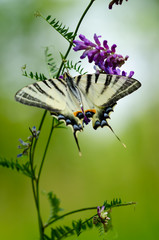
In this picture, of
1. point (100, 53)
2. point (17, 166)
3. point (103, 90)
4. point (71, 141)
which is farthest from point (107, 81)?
point (71, 141)

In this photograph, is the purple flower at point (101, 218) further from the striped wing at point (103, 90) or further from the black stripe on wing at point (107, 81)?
the black stripe on wing at point (107, 81)

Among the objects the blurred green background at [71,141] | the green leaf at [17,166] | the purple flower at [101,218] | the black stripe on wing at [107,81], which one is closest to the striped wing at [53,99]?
the black stripe on wing at [107,81]

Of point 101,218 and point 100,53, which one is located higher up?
point 100,53

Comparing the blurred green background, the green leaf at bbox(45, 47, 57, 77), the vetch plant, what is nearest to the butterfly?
the vetch plant

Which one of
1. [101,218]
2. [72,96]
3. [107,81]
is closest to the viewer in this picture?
[101,218]

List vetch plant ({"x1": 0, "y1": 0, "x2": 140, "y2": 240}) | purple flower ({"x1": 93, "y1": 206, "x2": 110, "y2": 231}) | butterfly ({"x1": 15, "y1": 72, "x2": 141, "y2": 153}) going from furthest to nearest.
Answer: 1. butterfly ({"x1": 15, "y1": 72, "x2": 141, "y2": 153})
2. vetch plant ({"x1": 0, "y1": 0, "x2": 140, "y2": 240})
3. purple flower ({"x1": 93, "y1": 206, "x2": 110, "y2": 231})

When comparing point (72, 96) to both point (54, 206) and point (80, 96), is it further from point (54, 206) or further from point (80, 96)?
point (54, 206)

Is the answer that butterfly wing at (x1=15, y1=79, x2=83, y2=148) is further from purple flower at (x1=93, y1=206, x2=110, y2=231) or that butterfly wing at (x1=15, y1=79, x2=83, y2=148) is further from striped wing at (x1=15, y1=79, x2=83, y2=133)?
purple flower at (x1=93, y1=206, x2=110, y2=231)
